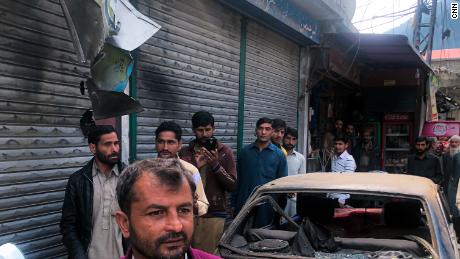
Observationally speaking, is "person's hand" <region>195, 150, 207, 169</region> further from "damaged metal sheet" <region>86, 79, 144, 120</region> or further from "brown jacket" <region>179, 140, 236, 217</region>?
"damaged metal sheet" <region>86, 79, 144, 120</region>

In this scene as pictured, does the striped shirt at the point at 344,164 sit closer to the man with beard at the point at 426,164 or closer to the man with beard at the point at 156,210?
the man with beard at the point at 426,164

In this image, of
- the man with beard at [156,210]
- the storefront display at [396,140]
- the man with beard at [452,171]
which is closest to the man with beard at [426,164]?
the man with beard at [452,171]

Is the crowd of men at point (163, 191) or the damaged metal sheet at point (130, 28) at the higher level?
the damaged metal sheet at point (130, 28)

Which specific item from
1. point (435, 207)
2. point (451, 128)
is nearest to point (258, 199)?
point (435, 207)

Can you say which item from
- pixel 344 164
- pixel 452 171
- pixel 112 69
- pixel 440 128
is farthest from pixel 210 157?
pixel 440 128

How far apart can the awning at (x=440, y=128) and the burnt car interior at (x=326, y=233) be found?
8516 millimetres

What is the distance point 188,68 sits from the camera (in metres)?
5.95

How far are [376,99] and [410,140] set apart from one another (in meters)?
1.82

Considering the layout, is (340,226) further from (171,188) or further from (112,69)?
(171,188)

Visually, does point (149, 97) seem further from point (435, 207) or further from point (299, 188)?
point (435, 207)

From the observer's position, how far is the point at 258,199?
11.3 feet

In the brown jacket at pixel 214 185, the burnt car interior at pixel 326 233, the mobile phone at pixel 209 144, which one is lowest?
the burnt car interior at pixel 326 233

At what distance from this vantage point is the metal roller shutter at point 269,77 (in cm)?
779

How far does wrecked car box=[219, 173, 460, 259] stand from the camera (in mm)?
2947
